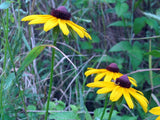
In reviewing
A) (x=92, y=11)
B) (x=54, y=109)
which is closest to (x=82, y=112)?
(x=54, y=109)

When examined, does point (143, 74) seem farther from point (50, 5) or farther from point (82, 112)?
point (50, 5)

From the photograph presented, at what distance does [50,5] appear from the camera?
8.04 feet

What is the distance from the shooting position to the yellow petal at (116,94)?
40.6 inches

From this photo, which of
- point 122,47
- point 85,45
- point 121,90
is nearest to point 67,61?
point 85,45

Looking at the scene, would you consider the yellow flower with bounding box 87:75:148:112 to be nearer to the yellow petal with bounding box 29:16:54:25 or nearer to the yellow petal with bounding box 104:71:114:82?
the yellow petal with bounding box 104:71:114:82

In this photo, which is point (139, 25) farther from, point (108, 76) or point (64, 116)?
point (64, 116)

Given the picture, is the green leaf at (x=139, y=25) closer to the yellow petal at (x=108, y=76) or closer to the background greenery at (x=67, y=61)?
the background greenery at (x=67, y=61)

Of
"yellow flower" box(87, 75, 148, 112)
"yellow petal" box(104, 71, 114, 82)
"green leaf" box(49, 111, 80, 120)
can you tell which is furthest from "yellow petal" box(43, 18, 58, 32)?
"green leaf" box(49, 111, 80, 120)

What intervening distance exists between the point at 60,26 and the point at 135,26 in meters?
1.57

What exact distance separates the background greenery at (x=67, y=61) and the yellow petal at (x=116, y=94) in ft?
0.45

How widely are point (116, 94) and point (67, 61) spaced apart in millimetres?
1154

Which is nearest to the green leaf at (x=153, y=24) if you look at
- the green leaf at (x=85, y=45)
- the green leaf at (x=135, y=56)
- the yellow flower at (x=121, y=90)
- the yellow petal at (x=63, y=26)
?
the green leaf at (x=135, y=56)

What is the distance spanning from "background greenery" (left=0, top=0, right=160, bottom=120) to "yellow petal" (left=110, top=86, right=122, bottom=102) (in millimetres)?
137

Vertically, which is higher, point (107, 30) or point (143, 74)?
point (107, 30)
